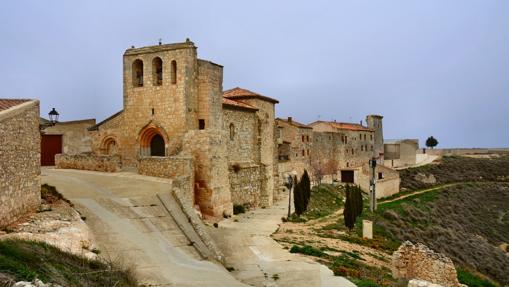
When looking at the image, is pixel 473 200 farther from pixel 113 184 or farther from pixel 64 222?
pixel 64 222

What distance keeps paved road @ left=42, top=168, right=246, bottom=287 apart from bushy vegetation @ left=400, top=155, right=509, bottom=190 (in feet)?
147

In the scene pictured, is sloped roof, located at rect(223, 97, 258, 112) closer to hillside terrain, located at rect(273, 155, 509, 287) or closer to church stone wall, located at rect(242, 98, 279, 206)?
church stone wall, located at rect(242, 98, 279, 206)

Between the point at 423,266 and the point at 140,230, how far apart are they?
9.52m

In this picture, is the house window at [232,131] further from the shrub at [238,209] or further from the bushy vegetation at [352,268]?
the bushy vegetation at [352,268]

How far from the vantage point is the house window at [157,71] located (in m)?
24.8

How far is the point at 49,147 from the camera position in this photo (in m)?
30.3

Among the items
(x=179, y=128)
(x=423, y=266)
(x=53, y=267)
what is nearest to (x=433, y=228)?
(x=423, y=266)

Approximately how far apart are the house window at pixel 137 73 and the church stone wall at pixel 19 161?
11957mm

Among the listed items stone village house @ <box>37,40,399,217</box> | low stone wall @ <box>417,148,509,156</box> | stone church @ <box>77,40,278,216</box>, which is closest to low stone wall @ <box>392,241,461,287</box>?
stone village house @ <box>37,40,399,217</box>

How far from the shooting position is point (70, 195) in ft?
55.2

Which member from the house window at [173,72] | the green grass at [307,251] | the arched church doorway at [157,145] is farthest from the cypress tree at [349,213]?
the house window at [173,72]

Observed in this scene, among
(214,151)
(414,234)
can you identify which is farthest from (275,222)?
(414,234)

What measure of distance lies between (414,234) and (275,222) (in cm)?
1309

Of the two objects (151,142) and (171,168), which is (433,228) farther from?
(171,168)
